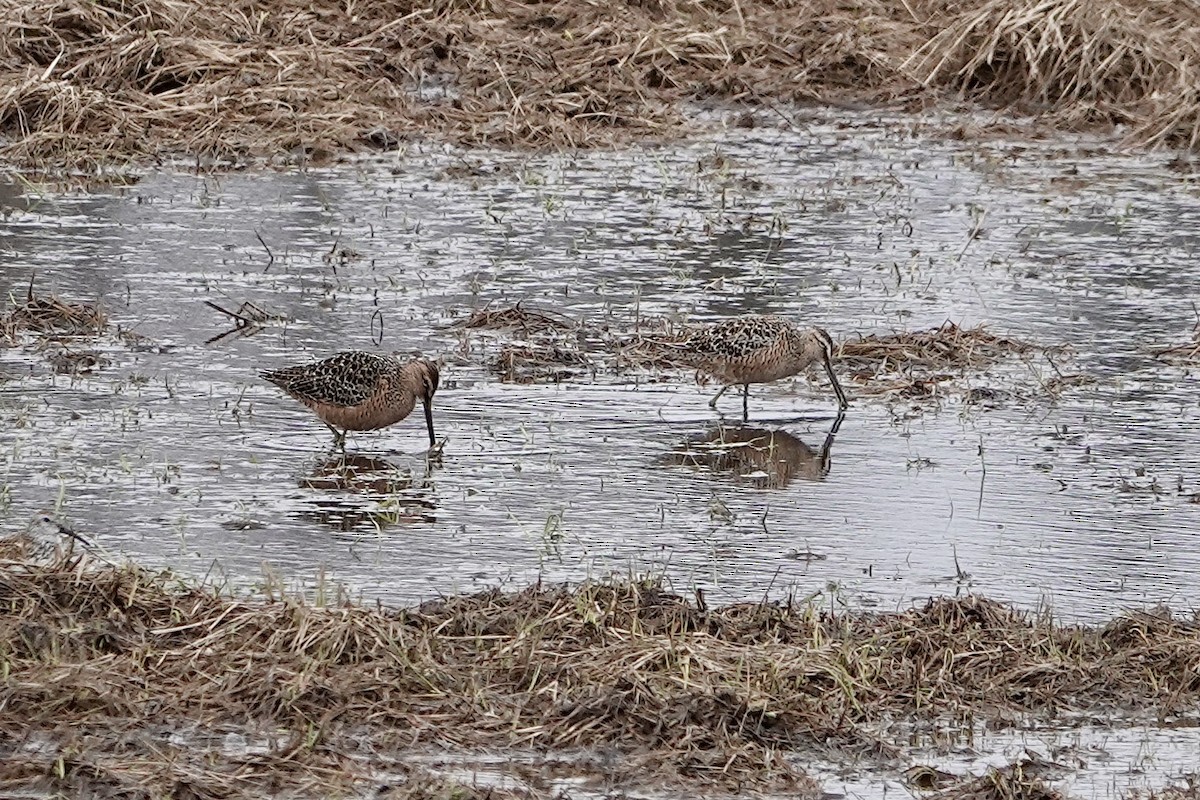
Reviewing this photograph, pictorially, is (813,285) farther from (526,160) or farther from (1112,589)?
(1112,589)

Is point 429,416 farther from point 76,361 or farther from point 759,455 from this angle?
point 76,361

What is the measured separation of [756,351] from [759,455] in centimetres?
70

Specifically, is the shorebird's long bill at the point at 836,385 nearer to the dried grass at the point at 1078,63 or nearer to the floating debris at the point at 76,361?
the floating debris at the point at 76,361

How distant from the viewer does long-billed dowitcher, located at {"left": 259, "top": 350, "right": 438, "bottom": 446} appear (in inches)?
396

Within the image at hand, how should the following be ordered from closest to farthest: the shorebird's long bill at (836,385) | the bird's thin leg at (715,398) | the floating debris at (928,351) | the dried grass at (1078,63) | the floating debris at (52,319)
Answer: the shorebird's long bill at (836,385), the bird's thin leg at (715,398), the floating debris at (928,351), the floating debris at (52,319), the dried grass at (1078,63)

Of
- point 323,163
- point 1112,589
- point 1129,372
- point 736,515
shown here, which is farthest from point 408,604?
point 323,163

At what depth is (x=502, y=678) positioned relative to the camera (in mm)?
7070

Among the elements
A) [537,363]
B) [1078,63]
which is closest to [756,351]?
[537,363]

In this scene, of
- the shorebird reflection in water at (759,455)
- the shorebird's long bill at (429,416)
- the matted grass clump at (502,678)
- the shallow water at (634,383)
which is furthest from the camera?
the shorebird's long bill at (429,416)

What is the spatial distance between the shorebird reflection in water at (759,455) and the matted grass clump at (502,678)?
2.15 meters

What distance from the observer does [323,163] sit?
649 inches

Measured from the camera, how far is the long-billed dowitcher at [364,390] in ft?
33.0

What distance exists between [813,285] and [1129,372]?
7.84 feet

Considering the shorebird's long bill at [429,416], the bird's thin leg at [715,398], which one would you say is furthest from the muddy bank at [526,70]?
the shorebird's long bill at [429,416]
